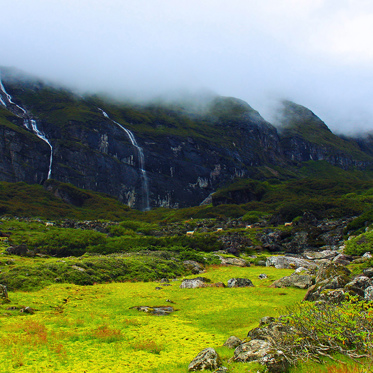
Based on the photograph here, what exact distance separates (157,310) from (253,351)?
25.3ft

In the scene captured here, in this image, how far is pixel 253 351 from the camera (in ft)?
28.0

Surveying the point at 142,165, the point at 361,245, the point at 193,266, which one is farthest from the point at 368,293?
the point at 142,165

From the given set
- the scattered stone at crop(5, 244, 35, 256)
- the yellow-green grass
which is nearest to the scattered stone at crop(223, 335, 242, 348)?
the yellow-green grass

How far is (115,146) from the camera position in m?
148

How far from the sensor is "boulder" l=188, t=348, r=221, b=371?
8.11 m

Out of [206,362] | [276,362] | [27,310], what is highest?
[276,362]

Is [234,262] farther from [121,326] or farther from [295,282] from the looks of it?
[121,326]

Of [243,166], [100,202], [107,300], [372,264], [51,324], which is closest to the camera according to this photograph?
[51,324]

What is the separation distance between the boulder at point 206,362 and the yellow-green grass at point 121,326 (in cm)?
37

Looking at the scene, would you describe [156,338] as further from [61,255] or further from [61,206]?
[61,206]

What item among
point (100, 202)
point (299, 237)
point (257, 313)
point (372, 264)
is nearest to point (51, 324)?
point (257, 313)

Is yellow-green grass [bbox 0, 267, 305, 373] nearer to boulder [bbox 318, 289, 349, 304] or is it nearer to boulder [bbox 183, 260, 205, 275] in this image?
boulder [bbox 318, 289, 349, 304]

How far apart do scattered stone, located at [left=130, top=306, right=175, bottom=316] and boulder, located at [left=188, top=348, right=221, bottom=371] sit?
675 cm

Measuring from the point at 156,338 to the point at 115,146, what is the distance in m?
143
